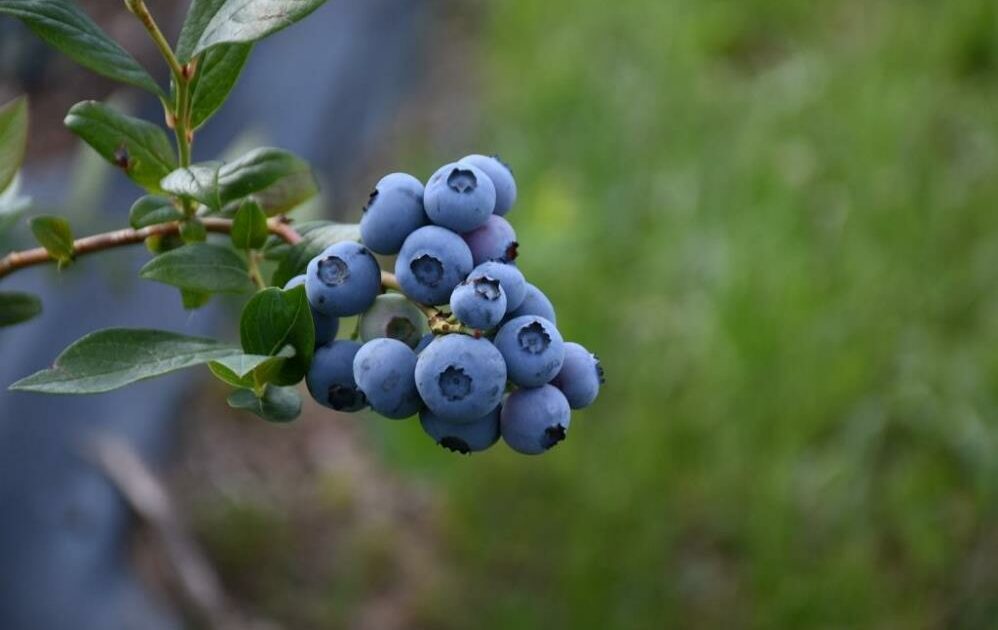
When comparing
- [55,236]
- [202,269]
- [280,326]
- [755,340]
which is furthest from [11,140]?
[755,340]

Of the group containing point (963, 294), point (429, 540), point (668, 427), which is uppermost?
point (963, 294)

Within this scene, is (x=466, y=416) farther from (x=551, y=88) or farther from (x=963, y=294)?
(x=551, y=88)

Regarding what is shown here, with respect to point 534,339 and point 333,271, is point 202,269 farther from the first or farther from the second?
point 534,339

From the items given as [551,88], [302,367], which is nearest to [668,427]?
[551,88]

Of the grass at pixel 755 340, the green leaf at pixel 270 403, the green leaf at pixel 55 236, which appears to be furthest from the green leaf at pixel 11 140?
the grass at pixel 755 340

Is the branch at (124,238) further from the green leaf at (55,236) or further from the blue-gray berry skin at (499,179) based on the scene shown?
the blue-gray berry skin at (499,179)

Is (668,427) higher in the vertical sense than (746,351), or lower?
lower
